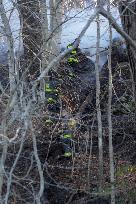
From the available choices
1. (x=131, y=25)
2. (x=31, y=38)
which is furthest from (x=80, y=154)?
(x=131, y=25)

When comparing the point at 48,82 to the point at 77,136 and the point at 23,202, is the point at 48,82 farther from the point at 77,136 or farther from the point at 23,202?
the point at 23,202

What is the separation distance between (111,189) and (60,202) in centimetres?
131

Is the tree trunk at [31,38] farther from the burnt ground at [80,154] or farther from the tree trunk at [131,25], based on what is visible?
the tree trunk at [131,25]

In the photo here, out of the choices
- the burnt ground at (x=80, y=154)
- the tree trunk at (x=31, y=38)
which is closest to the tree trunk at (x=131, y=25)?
the burnt ground at (x=80, y=154)

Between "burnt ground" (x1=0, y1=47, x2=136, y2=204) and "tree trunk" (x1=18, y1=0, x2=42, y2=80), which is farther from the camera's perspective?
"tree trunk" (x1=18, y1=0, x2=42, y2=80)

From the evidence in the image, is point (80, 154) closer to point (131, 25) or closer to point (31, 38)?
point (31, 38)

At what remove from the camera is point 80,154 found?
889cm

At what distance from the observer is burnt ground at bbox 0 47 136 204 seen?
775 centimetres

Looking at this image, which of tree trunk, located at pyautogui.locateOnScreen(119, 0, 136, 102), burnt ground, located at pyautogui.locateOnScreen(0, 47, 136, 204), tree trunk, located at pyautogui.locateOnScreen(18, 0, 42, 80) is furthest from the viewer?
tree trunk, located at pyautogui.locateOnScreen(18, 0, 42, 80)

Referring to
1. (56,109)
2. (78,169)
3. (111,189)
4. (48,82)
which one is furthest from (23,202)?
(48,82)

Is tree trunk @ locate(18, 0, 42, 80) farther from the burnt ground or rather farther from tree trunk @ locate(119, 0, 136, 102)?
tree trunk @ locate(119, 0, 136, 102)

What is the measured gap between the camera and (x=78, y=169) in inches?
347

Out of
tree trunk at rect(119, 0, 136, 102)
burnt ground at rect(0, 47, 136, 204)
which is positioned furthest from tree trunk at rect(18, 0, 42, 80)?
tree trunk at rect(119, 0, 136, 102)

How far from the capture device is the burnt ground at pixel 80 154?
25.4 ft
